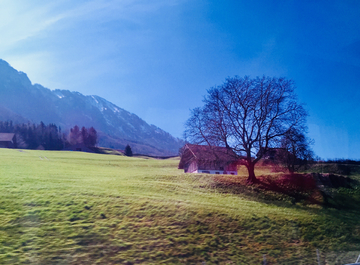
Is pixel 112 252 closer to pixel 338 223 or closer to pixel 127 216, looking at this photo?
pixel 127 216

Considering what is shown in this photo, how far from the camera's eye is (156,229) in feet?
45.7

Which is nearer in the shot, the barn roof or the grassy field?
the grassy field

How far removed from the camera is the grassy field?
11023 mm

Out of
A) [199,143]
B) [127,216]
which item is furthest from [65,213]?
[199,143]

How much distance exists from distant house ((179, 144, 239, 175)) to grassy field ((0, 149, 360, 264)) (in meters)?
7.25

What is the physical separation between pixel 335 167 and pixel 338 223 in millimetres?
23489

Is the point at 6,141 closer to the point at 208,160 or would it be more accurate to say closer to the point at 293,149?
the point at 208,160

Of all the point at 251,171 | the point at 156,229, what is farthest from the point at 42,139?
the point at 156,229

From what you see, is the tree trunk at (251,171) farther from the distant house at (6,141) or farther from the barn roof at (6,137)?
the barn roof at (6,137)

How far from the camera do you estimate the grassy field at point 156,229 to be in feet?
36.2

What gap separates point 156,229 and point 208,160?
24400 mm

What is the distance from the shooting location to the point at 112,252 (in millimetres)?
11055

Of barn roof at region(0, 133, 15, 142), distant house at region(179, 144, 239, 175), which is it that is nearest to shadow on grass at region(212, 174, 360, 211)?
distant house at region(179, 144, 239, 175)

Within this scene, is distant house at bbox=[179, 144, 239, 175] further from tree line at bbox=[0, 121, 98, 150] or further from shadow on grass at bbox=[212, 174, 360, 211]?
tree line at bbox=[0, 121, 98, 150]
